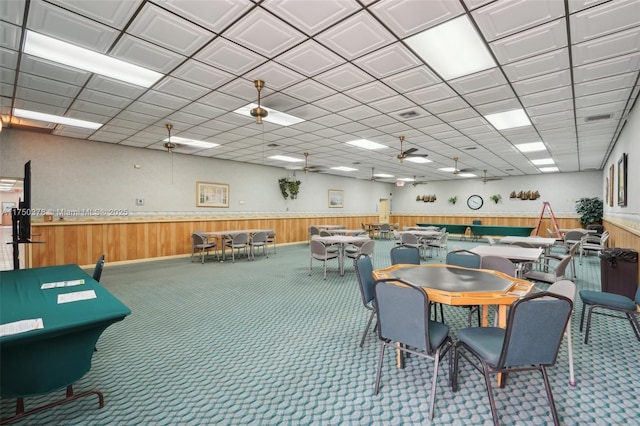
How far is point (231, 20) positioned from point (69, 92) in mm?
3361

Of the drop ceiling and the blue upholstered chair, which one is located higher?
the drop ceiling

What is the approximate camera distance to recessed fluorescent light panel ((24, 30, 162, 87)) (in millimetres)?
3189

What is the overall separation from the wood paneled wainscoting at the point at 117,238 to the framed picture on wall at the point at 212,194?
0.55 metres

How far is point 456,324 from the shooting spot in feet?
11.9

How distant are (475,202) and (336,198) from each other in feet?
25.1

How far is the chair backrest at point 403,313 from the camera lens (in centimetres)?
201

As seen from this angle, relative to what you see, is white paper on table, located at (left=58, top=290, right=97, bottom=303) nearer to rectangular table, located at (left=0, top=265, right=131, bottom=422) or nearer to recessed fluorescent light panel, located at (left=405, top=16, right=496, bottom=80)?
rectangular table, located at (left=0, top=265, right=131, bottom=422)

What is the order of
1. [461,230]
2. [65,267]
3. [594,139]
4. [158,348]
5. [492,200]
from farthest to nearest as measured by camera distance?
[492,200] < [461,230] < [594,139] < [65,267] < [158,348]

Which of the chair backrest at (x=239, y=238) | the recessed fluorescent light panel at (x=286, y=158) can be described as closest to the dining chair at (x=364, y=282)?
the chair backrest at (x=239, y=238)

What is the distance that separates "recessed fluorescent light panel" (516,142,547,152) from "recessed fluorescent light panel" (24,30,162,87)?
860 cm

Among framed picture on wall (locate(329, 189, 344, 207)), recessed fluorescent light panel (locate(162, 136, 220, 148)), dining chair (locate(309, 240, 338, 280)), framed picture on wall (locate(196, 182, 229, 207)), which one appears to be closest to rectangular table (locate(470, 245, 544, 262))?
dining chair (locate(309, 240, 338, 280))

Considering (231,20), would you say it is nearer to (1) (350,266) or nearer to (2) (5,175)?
(1) (350,266)

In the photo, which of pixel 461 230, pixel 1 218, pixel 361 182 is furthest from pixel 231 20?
pixel 1 218

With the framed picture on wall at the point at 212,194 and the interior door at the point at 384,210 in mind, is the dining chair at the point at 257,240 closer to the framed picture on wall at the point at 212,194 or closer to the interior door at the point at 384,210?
the framed picture on wall at the point at 212,194
